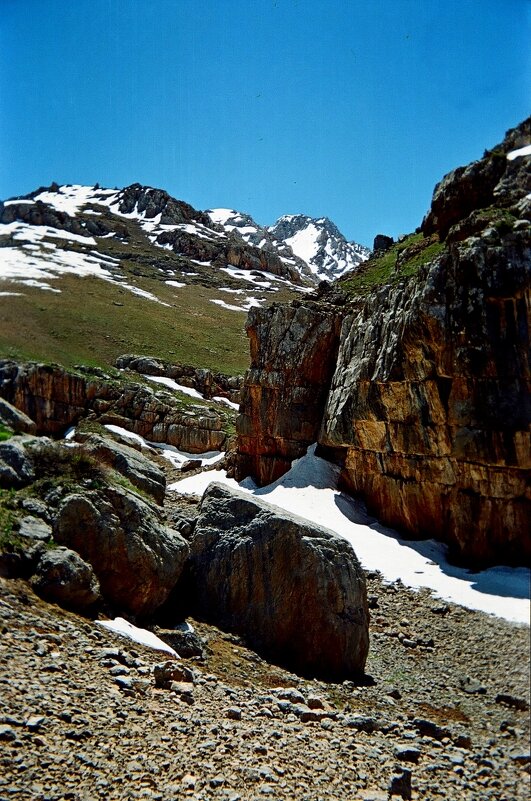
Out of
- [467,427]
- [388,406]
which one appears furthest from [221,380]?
[467,427]

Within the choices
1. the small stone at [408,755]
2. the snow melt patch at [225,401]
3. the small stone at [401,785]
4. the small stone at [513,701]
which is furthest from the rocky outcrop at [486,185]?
the snow melt patch at [225,401]

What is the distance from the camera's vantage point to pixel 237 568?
11016 millimetres

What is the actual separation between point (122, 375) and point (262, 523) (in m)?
42.0

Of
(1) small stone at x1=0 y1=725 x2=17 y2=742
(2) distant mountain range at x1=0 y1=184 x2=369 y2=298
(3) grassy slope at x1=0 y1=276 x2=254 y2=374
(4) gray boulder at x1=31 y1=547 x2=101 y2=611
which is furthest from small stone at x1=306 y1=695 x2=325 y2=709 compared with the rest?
(2) distant mountain range at x1=0 y1=184 x2=369 y2=298

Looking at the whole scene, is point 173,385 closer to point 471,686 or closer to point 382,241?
point 382,241

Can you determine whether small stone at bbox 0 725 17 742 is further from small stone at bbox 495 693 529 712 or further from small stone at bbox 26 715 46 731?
small stone at bbox 495 693 529 712

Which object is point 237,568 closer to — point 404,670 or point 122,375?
point 404,670

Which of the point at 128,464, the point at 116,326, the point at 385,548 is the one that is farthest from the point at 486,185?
the point at 116,326

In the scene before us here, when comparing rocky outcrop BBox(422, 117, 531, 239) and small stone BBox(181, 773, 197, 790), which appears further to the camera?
rocky outcrop BBox(422, 117, 531, 239)

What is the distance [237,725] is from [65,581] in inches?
138

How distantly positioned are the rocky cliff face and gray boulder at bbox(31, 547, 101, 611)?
6247mm

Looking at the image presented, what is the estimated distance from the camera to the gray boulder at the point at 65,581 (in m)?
8.06

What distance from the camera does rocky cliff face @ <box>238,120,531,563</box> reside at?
831cm

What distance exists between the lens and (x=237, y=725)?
6469 mm
